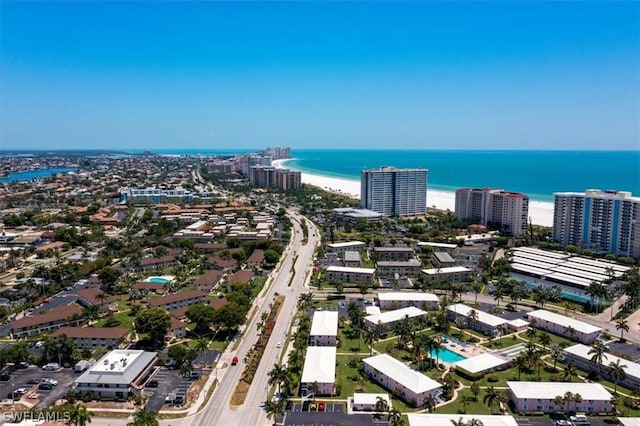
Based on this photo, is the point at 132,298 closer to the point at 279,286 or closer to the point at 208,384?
the point at 279,286

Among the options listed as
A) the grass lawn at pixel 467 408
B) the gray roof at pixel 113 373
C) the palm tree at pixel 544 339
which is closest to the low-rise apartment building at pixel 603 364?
the palm tree at pixel 544 339

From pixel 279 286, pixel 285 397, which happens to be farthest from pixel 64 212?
pixel 285 397

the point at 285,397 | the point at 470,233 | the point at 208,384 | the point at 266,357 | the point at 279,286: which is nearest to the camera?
the point at 285,397

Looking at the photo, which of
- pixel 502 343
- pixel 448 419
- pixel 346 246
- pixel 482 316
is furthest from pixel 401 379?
pixel 346 246

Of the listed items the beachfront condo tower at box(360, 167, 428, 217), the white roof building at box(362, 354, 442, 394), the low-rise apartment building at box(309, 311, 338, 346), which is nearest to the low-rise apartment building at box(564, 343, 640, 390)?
the white roof building at box(362, 354, 442, 394)

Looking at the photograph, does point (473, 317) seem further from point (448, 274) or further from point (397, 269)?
point (397, 269)

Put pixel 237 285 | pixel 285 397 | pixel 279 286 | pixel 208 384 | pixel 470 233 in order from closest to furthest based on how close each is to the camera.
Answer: pixel 285 397 < pixel 208 384 < pixel 237 285 < pixel 279 286 < pixel 470 233

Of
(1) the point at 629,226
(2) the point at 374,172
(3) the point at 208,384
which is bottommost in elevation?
(3) the point at 208,384

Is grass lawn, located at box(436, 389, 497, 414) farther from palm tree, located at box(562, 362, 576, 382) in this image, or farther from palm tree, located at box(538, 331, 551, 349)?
palm tree, located at box(538, 331, 551, 349)
